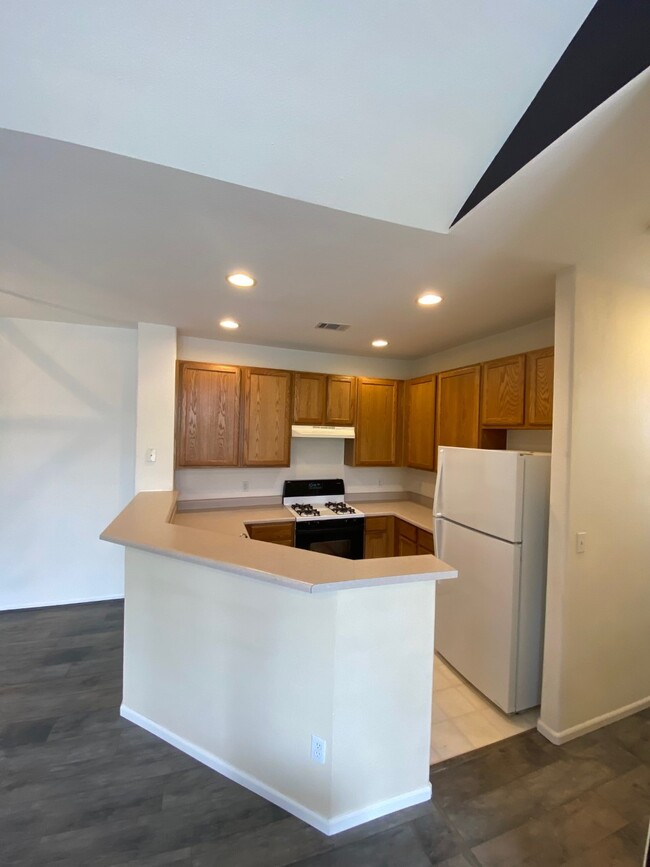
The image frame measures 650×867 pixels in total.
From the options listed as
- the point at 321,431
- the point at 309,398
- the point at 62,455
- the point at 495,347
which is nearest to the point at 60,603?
the point at 62,455

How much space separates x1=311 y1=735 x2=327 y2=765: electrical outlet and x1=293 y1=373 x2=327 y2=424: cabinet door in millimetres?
2651

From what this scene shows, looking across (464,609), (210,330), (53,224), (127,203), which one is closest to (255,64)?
(127,203)

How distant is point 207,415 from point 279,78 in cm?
270

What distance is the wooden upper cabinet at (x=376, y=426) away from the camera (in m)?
3.95

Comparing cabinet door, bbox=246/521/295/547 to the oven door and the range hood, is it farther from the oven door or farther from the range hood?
the range hood

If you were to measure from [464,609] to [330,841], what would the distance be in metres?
1.43

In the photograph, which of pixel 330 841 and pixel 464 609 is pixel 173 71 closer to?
pixel 330 841

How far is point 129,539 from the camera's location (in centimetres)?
176

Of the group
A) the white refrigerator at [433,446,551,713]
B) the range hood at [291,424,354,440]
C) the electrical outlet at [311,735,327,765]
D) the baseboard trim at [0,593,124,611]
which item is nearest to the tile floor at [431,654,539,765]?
the white refrigerator at [433,446,551,713]

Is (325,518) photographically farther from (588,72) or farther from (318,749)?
(588,72)

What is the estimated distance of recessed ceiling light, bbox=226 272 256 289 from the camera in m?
2.05

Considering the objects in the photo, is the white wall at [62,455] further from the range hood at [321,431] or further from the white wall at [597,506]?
the white wall at [597,506]

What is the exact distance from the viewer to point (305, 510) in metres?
3.65

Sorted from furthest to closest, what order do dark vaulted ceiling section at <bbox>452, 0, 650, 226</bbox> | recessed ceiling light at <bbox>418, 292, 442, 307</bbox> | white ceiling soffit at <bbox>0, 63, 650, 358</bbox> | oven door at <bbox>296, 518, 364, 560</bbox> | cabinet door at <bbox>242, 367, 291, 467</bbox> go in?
cabinet door at <bbox>242, 367, 291, 467</bbox> → oven door at <bbox>296, 518, 364, 560</bbox> → recessed ceiling light at <bbox>418, 292, 442, 307</bbox> → white ceiling soffit at <bbox>0, 63, 650, 358</bbox> → dark vaulted ceiling section at <bbox>452, 0, 650, 226</bbox>
